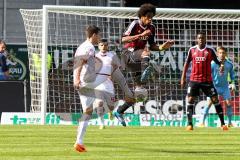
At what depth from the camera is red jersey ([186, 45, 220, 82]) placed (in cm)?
2053

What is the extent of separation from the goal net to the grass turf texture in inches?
214

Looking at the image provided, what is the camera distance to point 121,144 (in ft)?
48.3

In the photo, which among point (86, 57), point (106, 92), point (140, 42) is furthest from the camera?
point (106, 92)

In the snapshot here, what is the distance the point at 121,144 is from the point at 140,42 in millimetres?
2719

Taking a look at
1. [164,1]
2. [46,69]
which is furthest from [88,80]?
[164,1]

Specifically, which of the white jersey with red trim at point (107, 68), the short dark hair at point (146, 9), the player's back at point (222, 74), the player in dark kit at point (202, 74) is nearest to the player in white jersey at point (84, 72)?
the short dark hair at point (146, 9)

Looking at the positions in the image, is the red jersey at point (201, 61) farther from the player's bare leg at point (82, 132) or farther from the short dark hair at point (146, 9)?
the player's bare leg at point (82, 132)

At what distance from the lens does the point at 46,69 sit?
2319cm

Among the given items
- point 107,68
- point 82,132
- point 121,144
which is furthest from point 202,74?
point 82,132

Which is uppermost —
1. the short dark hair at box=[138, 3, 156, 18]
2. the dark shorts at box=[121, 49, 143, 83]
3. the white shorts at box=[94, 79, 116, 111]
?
the short dark hair at box=[138, 3, 156, 18]

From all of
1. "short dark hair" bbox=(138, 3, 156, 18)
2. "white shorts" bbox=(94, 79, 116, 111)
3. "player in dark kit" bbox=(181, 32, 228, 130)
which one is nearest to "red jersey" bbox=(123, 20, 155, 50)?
"short dark hair" bbox=(138, 3, 156, 18)

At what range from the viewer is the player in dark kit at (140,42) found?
1625 centimetres

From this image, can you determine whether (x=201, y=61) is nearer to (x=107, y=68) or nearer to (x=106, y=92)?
(x=107, y=68)

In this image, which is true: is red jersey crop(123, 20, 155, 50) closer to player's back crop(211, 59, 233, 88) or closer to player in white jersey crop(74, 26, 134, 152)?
player in white jersey crop(74, 26, 134, 152)
